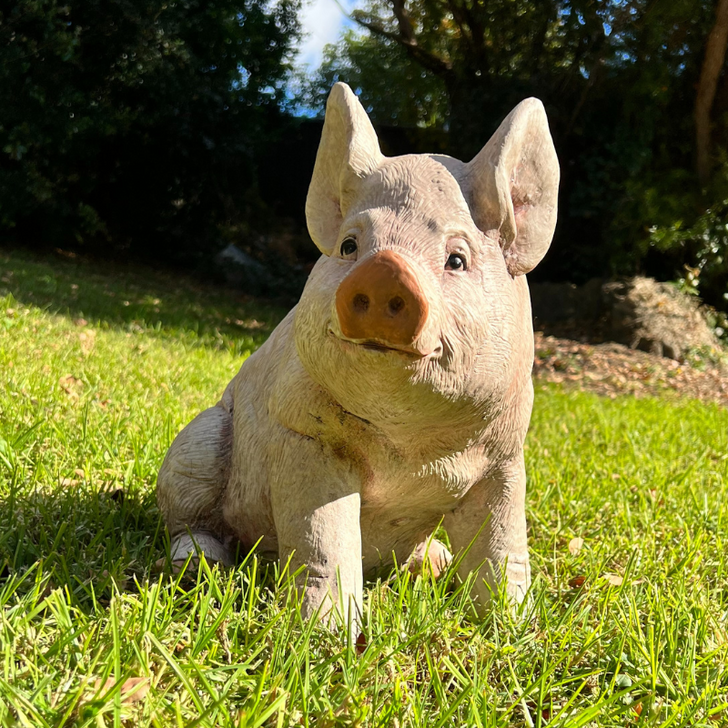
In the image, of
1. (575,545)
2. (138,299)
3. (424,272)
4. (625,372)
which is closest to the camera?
(424,272)

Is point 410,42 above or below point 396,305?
above

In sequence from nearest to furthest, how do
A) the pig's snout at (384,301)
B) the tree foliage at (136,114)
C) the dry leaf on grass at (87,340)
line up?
the pig's snout at (384,301), the dry leaf on grass at (87,340), the tree foliage at (136,114)

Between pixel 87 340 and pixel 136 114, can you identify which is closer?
pixel 87 340

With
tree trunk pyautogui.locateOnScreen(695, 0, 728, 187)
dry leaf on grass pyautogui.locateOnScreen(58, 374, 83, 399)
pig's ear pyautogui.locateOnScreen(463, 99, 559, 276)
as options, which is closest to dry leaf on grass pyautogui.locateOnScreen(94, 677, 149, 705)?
pig's ear pyautogui.locateOnScreen(463, 99, 559, 276)

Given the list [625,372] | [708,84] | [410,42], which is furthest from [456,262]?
[410,42]

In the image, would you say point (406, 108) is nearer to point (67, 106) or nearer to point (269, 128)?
point (269, 128)

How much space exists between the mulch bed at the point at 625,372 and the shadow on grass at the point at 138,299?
3.20m

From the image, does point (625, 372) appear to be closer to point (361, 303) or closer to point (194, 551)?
point (194, 551)

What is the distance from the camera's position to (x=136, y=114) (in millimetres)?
10672

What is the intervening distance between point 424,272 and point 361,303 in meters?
0.17

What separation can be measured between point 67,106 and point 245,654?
397 inches

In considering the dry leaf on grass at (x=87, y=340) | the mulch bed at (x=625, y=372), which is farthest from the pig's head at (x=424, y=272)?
the mulch bed at (x=625, y=372)

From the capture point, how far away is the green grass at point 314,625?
59.7 inches

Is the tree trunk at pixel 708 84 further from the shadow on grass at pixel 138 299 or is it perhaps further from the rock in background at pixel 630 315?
the shadow on grass at pixel 138 299
